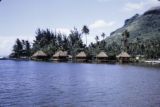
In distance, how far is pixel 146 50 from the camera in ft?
522

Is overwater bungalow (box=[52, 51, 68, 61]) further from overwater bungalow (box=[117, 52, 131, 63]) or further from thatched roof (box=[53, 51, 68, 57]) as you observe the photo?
overwater bungalow (box=[117, 52, 131, 63])

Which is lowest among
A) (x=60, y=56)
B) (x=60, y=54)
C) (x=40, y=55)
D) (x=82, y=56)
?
(x=82, y=56)

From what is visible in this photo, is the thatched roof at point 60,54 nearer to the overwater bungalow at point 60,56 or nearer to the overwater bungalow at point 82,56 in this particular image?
the overwater bungalow at point 60,56

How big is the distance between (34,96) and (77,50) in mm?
125066

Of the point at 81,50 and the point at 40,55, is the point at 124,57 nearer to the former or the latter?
the point at 81,50

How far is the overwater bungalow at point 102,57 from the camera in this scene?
504 ft

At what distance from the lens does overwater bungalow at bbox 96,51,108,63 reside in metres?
154

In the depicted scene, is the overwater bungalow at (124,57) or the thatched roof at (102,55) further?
the thatched roof at (102,55)

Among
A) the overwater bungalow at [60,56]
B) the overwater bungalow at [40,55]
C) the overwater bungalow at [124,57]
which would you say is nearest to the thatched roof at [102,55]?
the overwater bungalow at [124,57]

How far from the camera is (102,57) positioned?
154875 mm

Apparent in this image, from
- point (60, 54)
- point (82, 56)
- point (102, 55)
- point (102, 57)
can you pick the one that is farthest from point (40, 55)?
point (102, 55)

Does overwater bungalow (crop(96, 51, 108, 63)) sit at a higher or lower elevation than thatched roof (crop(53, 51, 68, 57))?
lower

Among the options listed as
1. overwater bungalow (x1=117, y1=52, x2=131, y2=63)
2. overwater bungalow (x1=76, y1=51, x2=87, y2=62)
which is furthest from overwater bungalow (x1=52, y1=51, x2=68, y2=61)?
overwater bungalow (x1=117, y1=52, x2=131, y2=63)

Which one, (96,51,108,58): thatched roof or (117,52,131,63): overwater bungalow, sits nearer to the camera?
(117,52,131,63): overwater bungalow
